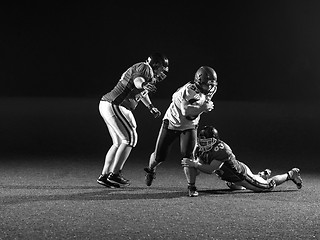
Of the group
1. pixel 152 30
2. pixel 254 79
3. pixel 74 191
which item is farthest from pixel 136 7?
pixel 74 191

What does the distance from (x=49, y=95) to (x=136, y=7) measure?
574 cm

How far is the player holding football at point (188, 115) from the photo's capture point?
23.6 ft

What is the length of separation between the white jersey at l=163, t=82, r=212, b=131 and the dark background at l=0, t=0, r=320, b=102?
49.8ft

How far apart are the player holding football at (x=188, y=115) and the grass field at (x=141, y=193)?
11.9 inches

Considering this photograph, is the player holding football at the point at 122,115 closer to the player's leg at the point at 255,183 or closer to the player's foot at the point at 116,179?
the player's foot at the point at 116,179

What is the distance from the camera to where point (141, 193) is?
734cm

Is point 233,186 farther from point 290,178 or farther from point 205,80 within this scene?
point 205,80

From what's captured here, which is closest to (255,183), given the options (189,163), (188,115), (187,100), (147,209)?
(189,163)

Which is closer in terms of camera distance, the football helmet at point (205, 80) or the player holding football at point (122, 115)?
the football helmet at point (205, 80)

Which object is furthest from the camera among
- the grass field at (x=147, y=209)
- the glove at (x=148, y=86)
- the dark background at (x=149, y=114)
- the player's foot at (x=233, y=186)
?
the player's foot at (x=233, y=186)

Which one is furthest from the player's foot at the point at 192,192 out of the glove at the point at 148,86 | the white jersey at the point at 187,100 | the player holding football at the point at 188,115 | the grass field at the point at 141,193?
the glove at the point at 148,86

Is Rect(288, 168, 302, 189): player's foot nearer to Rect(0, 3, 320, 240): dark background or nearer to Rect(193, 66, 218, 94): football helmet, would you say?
Rect(0, 3, 320, 240): dark background

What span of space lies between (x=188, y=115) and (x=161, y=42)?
1753cm

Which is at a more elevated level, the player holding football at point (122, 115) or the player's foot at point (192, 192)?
the player holding football at point (122, 115)
